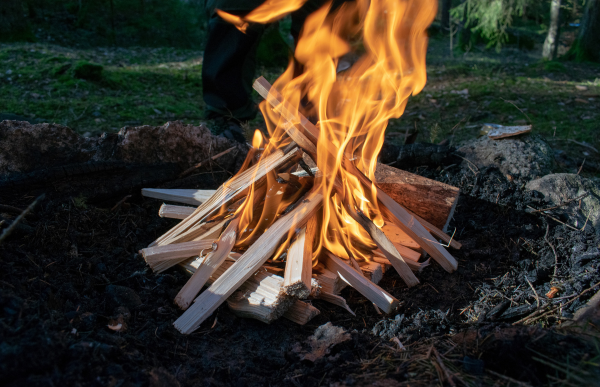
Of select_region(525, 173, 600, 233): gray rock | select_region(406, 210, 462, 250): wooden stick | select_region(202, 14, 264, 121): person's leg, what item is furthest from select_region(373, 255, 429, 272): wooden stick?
select_region(202, 14, 264, 121): person's leg

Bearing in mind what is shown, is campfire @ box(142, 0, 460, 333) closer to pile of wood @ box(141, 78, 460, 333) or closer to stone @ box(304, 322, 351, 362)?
pile of wood @ box(141, 78, 460, 333)

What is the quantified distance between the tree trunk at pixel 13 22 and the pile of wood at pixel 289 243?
890 cm

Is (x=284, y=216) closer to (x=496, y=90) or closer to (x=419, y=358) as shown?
(x=419, y=358)

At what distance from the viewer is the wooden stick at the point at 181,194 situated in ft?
9.83

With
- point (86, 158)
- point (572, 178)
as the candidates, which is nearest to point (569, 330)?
point (572, 178)

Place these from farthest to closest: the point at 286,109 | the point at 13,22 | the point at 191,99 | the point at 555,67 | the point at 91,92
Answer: the point at 555,67 → the point at 13,22 → the point at 191,99 → the point at 91,92 → the point at 286,109

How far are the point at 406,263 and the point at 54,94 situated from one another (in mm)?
5818

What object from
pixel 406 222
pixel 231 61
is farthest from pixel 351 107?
pixel 231 61

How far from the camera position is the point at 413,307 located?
7.39 ft

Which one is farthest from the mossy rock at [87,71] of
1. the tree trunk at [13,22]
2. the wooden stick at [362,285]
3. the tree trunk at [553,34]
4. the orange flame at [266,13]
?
the tree trunk at [553,34]

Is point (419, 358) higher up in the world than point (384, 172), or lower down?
lower down

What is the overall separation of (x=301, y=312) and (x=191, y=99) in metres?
5.57

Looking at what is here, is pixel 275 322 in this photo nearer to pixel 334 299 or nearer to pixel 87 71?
pixel 334 299

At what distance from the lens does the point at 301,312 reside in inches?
82.7
